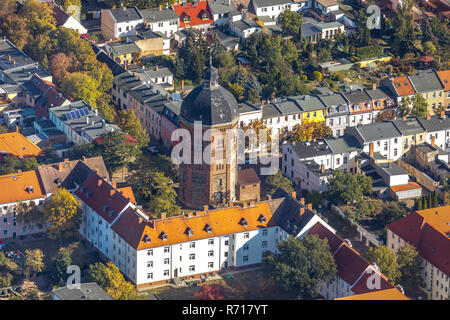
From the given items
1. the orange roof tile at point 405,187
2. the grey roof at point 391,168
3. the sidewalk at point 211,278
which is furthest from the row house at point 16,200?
the orange roof tile at point 405,187

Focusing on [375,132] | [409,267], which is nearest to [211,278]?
[409,267]

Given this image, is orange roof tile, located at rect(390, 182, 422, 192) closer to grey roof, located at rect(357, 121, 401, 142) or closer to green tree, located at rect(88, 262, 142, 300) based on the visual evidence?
grey roof, located at rect(357, 121, 401, 142)

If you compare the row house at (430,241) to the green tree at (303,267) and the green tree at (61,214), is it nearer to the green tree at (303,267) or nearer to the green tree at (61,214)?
the green tree at (303,267)

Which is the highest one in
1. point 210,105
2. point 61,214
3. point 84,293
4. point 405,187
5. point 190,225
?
point 210,105

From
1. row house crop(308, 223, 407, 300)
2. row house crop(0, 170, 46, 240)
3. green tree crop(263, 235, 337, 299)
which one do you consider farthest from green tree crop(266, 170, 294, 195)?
row house crop(0, 170, 46, 240)

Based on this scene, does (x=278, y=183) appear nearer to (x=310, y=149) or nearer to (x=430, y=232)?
(x=310, y=149)
